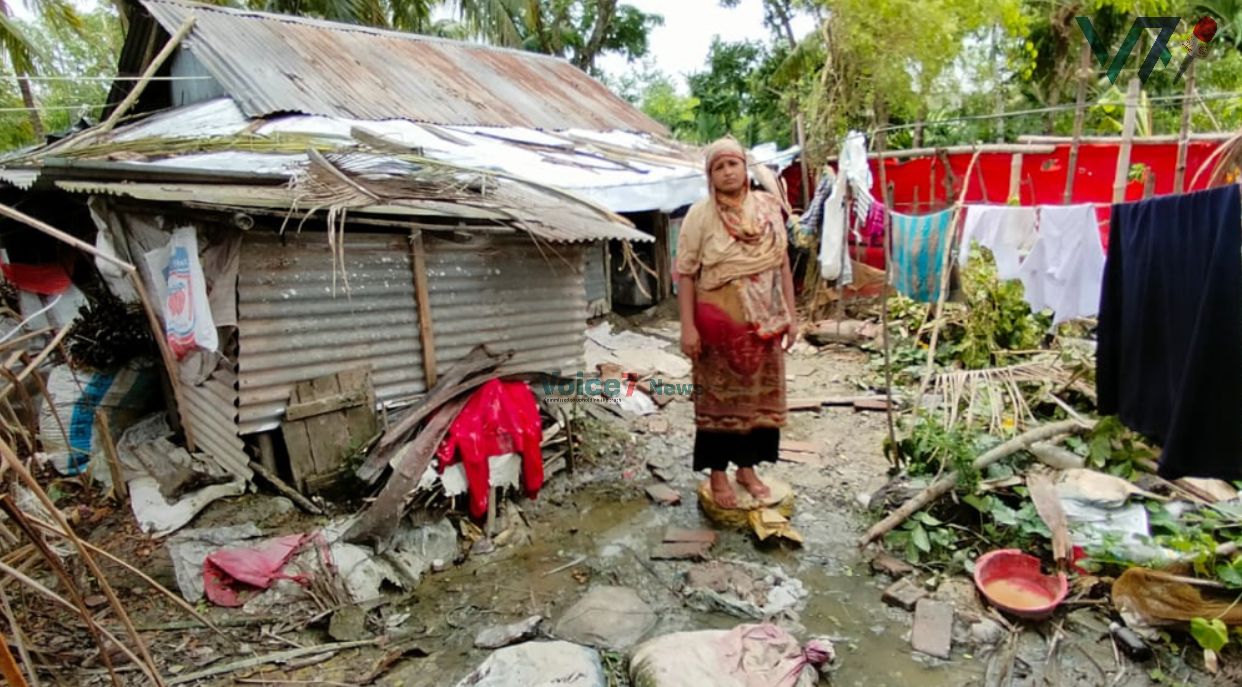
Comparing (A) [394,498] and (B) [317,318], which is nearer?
(A) [394,498]

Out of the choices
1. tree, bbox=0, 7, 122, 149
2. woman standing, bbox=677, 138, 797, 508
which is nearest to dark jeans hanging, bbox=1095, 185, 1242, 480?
woman standing, bbox=677, 138, 797, 508

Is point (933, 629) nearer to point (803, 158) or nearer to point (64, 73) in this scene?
point (803, 158)

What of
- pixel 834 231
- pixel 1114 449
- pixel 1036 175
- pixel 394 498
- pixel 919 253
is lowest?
pixel 394 498

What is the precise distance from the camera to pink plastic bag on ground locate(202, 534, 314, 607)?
10.9 ft

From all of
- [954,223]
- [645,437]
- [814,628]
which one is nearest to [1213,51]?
[954,223]

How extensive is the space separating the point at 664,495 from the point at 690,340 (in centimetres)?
136

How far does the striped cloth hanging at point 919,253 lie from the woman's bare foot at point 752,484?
13.1 feet

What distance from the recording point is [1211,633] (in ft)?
8.61


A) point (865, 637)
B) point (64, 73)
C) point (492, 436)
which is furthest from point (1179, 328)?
point (64, 73)

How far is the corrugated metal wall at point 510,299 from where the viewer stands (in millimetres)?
4605

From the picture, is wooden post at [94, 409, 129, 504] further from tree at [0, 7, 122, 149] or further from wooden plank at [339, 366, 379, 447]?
tree at [0, 7, 122, 149]

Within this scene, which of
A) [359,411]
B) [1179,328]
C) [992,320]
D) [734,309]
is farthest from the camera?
[992,320]

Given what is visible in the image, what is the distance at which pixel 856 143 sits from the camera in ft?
25.4

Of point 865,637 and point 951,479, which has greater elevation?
point 951,479
